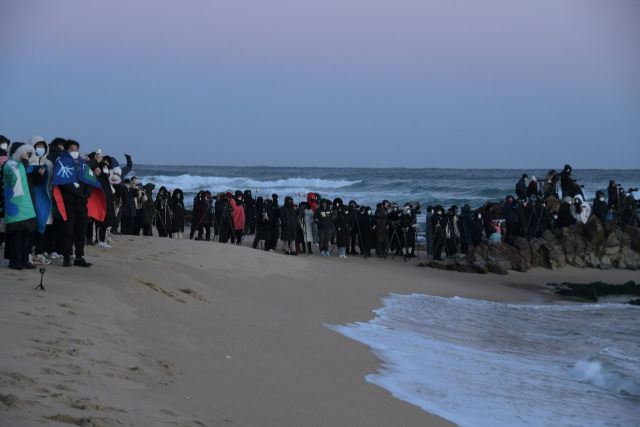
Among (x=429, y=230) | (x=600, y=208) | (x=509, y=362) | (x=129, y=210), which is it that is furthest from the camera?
(x=600, y=208)

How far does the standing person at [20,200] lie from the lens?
6871 millimetres

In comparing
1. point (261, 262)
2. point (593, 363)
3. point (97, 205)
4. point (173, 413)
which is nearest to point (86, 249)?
point (97, 205)

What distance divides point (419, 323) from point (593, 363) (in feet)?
8.80

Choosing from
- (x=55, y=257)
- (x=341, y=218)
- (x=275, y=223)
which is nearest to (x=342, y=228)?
(x=341, y=218)

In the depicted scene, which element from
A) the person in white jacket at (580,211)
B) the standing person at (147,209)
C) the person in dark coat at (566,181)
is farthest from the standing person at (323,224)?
the person in dark coat at (566,181)

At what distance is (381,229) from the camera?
1791 centimetres

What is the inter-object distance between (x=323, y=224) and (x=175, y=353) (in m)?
12.7

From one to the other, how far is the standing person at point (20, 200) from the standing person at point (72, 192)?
23 cm

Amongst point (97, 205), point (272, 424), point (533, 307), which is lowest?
point (533, 307)

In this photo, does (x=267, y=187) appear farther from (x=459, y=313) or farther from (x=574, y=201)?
(x=459, y=313)

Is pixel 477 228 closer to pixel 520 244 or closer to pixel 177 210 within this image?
pixel 520 244

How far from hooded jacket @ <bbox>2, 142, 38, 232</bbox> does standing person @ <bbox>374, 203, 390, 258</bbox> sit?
1192 cm

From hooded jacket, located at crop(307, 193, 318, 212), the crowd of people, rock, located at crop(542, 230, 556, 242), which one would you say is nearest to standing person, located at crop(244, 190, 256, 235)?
the crowd of people

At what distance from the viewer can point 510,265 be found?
1605 cm
